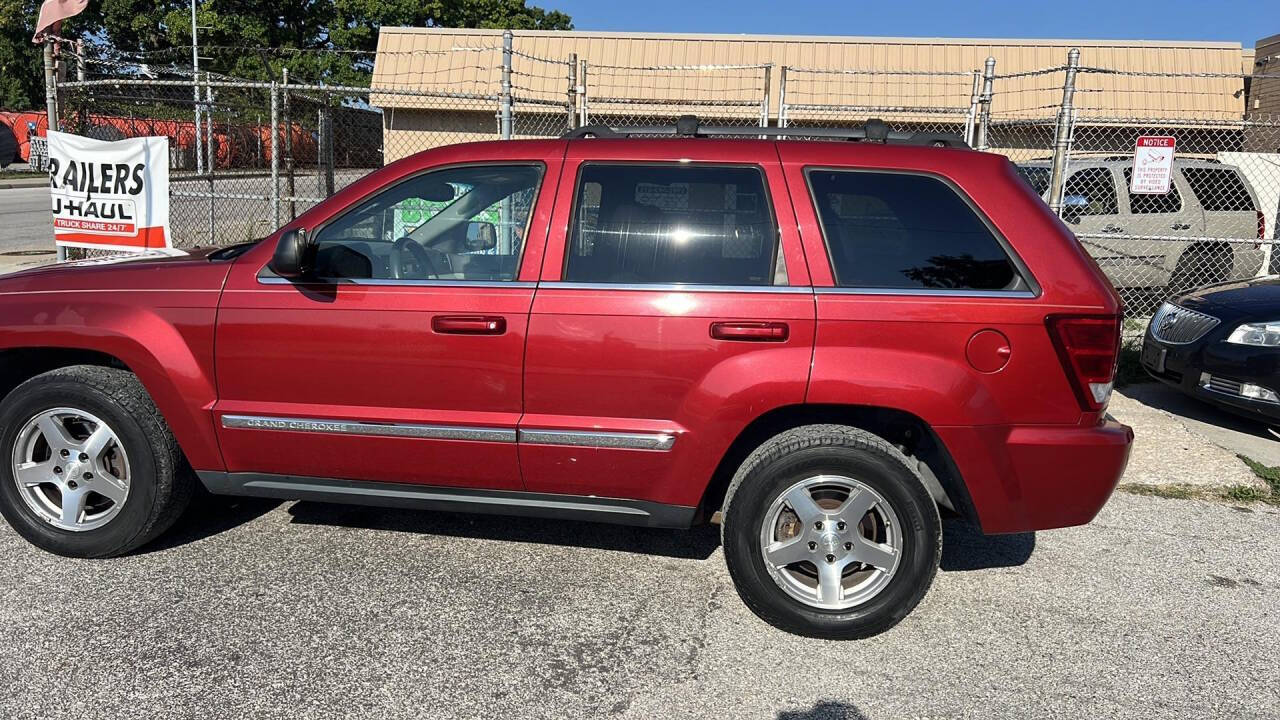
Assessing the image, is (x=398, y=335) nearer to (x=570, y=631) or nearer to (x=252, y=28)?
(x=570, y=631)

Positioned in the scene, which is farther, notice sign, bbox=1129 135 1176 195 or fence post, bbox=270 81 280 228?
fence post, bbox=270 81 280 228

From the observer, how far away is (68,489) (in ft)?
12.8

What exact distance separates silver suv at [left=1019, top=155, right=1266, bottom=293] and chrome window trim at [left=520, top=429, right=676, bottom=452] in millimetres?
7960

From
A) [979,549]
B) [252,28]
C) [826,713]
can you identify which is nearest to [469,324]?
[826,713]

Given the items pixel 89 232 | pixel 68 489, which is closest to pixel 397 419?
pixel 68 489

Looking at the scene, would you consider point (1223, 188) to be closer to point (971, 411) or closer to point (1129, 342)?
point (1129, 342)

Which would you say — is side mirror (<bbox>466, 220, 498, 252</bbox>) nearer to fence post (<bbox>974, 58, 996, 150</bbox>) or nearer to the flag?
fence post (<bbox>974, 58, 996, 150</bbox>)

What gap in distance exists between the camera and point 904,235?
3.46 metres

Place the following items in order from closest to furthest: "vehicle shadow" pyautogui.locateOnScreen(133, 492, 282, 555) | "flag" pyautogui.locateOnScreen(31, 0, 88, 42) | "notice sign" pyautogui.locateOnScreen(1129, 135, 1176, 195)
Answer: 1. "vehicle shadow" pyautogui.locateOnScreen(133, 492, 282, 555)
2. "notice sign" pyautogui.locateOnScreen(1129, 135, 1176, 195)
3. "flag" pyautogui.locateOnScreen(31, 0, 88, 42)

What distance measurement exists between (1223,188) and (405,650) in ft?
34.1

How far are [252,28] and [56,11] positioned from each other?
35.1m

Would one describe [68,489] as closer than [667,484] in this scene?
No

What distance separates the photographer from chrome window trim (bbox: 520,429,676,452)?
3453 mm

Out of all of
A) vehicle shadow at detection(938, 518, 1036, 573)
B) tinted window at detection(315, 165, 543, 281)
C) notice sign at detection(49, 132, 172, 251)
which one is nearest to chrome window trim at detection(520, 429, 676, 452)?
tinted window at detection(315, 165, 543, 281)
